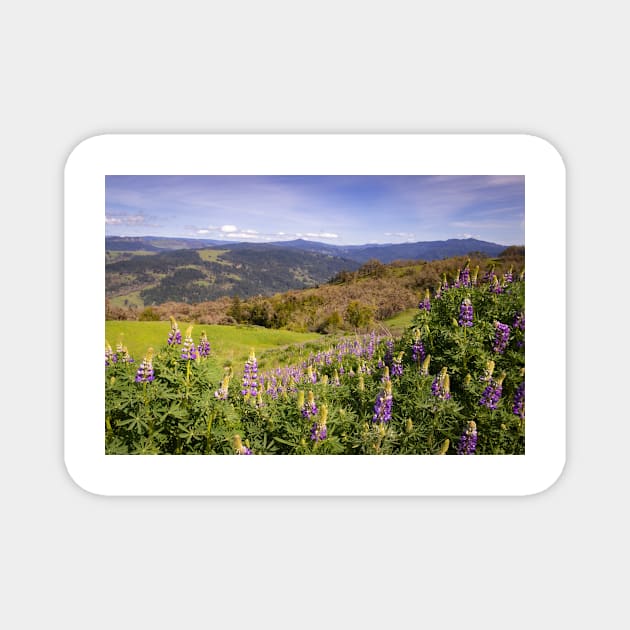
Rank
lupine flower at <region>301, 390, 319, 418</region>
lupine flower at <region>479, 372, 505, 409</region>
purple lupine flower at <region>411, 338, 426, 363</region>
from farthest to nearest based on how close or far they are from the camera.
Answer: purple lupine flower at <region>411, 338, 426, 363</region> < lupine flower at <region>479, 372, 505, 409</region> < lupine flower at <region>301, 390, 319, 418</region>

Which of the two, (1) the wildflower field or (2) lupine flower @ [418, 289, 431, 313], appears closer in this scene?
(1) the wildflower field

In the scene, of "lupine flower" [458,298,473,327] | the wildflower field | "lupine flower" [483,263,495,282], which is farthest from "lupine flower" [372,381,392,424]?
"lupine flower" [483,263,495,282]

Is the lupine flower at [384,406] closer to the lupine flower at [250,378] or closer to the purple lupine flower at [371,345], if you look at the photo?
the purple lupine flower at [371,345]

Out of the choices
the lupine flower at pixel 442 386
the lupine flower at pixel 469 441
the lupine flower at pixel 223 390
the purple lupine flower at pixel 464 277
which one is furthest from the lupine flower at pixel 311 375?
the purple lupine flower at pixel 464 277

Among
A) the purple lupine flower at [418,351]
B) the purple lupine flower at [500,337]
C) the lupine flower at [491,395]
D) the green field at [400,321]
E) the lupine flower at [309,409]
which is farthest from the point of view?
the green field at [400,321]

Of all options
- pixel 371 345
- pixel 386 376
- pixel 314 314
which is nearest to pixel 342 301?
pixel 314 314

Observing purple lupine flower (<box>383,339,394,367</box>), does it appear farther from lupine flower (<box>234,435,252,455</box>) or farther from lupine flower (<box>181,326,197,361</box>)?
lupine flower (<box>181,326,197,361</box>)
